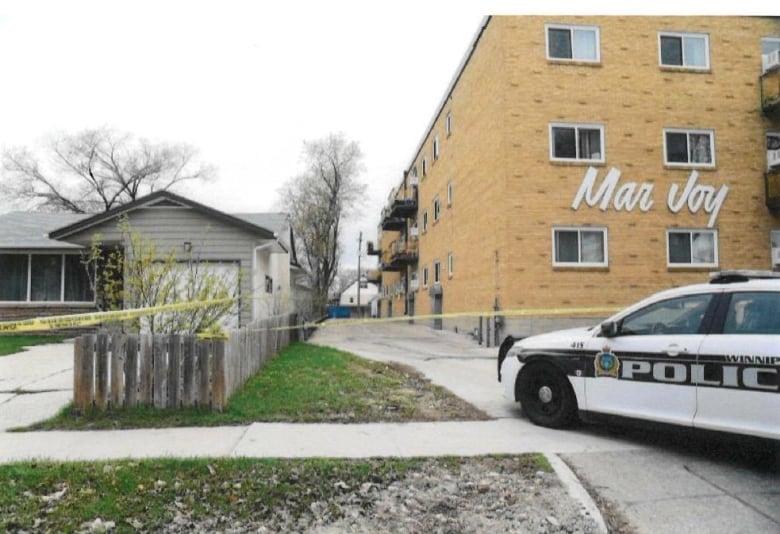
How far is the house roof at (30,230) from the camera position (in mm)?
17406

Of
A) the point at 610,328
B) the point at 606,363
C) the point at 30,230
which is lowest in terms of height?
the point at 606,363

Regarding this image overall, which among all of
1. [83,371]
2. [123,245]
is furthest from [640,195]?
[83,371]

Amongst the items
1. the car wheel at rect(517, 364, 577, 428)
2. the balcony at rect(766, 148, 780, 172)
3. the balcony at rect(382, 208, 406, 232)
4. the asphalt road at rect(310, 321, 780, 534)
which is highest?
the balcony at rect(382, 208, 406, 232)

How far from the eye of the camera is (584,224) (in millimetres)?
16594

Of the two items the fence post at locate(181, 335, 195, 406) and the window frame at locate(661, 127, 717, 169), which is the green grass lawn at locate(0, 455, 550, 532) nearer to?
the fence post at locate(181, 335, 195, 406)

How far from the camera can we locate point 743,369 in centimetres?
482

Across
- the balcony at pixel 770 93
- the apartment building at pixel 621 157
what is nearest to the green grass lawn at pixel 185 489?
the apartment building at pixel 621 157

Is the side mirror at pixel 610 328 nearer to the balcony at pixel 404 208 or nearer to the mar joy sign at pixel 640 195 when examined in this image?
the mar joy sign at pixel 640 195

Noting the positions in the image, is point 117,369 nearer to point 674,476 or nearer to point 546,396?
point 546,396

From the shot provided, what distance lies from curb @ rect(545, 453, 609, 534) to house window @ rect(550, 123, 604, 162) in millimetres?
13231

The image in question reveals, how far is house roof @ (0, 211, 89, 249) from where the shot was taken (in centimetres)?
1741

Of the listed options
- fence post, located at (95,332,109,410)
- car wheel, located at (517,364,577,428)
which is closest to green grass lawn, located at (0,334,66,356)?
fence post, located at (95,332,109,410)

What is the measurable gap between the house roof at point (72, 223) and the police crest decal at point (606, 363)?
1131 cm

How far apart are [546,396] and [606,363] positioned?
32.9 inches
